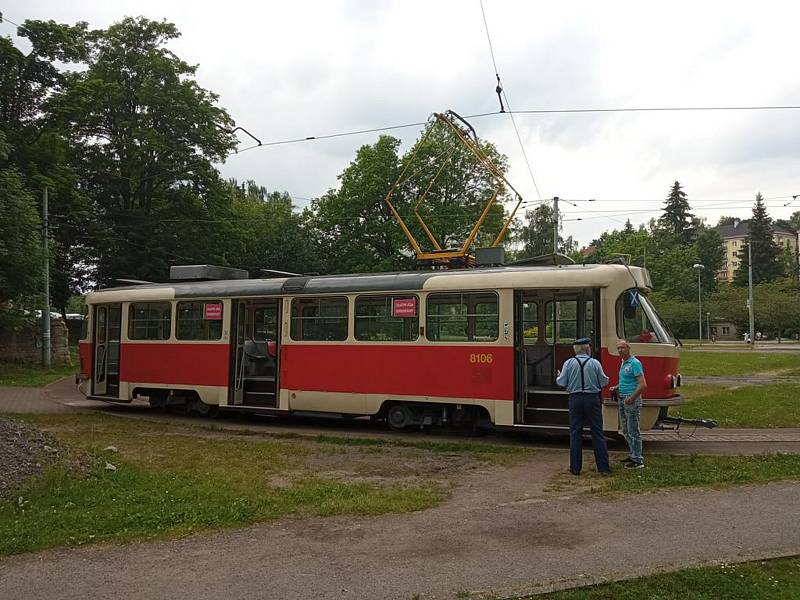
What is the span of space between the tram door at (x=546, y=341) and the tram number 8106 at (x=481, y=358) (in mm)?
440

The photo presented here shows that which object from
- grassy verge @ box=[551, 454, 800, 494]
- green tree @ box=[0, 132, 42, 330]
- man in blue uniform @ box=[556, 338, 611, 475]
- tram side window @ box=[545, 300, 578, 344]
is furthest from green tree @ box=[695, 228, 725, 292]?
man in blue uniform @ box=[556, 338, 611, 475]

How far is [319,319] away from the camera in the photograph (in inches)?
515

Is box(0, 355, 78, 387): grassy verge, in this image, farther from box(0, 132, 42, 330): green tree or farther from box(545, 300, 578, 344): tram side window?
box(545, 300, 578, 344): tram side window

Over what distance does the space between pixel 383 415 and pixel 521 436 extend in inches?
100

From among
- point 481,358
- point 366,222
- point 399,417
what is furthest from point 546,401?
point 366,222

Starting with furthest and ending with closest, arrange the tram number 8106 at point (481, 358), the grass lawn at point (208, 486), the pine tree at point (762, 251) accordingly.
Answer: the pine tree at point (762, 251) → the tram number 8106 at point (481, 358) → the grass lawn at point (208, 486)

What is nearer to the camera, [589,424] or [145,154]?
[589,424]

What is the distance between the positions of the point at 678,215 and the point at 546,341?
9066 centimetres

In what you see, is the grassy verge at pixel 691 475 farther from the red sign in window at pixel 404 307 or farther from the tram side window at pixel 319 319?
the tram side window at pixel 319 319

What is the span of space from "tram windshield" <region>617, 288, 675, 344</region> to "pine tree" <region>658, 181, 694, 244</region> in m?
87.3

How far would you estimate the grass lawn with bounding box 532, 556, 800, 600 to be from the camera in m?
4.49

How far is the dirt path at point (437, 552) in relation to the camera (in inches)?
193

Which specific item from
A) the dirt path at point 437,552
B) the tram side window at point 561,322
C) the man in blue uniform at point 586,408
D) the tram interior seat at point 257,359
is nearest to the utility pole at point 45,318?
the tram interior seat at point 257,359

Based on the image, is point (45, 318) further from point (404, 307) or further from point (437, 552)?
point (437, 552)
